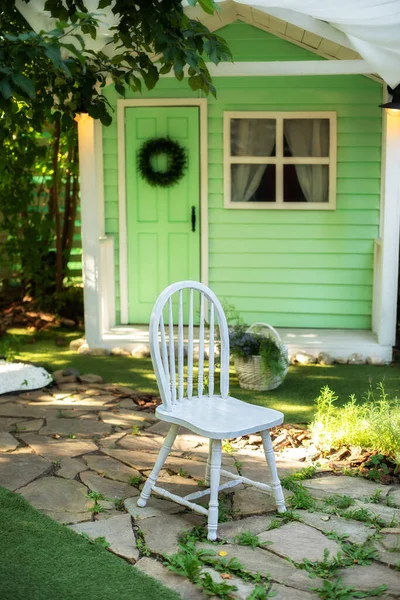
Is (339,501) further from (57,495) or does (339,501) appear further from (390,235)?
(390,235)

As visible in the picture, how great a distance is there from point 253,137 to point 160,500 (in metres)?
4.22

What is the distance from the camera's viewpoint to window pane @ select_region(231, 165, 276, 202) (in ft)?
→ 24.2

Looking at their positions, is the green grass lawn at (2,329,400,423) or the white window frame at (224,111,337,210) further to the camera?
the white window frame at (224,111,337,210)

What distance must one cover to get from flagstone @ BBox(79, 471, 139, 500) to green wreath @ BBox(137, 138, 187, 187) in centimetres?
371

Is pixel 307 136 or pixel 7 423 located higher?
pixel 307 136

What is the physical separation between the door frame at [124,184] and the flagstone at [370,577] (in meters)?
4.45

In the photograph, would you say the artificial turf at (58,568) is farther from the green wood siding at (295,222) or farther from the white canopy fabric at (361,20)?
the green wood siding at (295,222)

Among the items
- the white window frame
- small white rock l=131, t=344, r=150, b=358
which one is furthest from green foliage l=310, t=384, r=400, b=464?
the white window frame

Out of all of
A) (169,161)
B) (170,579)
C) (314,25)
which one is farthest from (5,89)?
(169,161)

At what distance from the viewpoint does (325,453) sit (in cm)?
461

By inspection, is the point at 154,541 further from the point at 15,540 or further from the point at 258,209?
the point at 258,209

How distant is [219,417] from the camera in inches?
147

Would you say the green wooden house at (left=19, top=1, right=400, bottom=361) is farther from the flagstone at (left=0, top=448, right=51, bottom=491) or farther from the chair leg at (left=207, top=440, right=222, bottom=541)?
the chair leg at (left=207, top=440, right=222, bottom=541)

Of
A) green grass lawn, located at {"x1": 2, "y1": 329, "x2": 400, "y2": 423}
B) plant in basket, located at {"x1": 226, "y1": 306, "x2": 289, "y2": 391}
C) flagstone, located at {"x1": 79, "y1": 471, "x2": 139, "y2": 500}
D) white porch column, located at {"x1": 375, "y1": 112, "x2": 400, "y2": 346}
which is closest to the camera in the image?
flagstone, located at {"x1": 79, "y1": 471, "x2": 139, "y2": 500}
